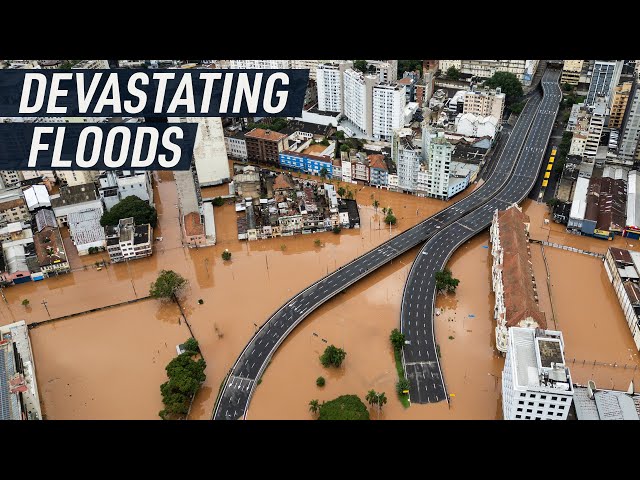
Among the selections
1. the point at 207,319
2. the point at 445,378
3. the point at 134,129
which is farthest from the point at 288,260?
the point at 134,129

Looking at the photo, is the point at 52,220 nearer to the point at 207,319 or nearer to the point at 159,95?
the point at 207,319

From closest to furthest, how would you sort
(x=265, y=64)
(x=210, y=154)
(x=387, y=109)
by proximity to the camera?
(x=210, y=154), (x=387, y=109), (x=265, y=64)

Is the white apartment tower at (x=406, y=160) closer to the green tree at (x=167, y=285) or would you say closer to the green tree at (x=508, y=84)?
the green tree at (x=508, y=84)

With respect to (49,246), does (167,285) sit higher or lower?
lower

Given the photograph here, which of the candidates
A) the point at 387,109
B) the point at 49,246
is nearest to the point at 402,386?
the point at 49,246

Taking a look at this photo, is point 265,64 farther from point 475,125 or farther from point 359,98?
point 475,125

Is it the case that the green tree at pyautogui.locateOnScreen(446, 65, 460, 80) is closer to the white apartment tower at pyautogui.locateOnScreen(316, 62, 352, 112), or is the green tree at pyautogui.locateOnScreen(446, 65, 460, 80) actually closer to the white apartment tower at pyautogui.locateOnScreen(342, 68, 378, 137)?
the white apartment tower at pyautogui.locateOnScreen(316, 62, 352, 112)

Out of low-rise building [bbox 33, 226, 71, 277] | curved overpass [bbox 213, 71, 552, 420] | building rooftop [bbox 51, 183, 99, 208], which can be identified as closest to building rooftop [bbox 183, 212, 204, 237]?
low-rise building [bbox 33, 226, 71, 277]
